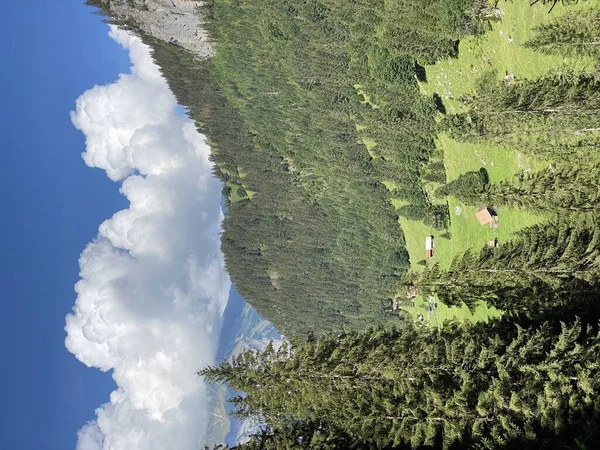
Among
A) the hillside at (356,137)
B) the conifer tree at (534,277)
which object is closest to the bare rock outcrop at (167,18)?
the hillside at (356,137)

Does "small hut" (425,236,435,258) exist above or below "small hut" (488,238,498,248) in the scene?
above

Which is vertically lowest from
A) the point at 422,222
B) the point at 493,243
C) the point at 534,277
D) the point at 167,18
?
the point at 534,277

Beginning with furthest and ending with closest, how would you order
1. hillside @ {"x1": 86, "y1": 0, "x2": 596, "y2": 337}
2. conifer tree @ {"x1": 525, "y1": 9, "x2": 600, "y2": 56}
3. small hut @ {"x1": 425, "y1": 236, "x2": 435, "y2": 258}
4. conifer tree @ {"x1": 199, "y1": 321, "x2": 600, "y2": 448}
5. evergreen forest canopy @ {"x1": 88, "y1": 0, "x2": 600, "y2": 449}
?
small hut @ {"x1": 425, "y1": 236, "x2": 435, "y2": 258}
hillside @ {"x1": 86, "y1": 0, "x2": 596, "y2": 337}
conifer tree @ {"x1": 525, "y1": 9, "x2": 600, "y2": 56}
evergreen forest canopy @ {"x1": 88, "y1": 0, "x2": 600, "y2": 449}
conifer tree @ {"x1": 199, "y1": 321, "x2": 600, "y2": 448}

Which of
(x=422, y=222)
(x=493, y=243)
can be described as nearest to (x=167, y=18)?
(x=422, y=222)

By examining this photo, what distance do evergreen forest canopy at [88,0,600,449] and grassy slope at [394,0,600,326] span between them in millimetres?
1099

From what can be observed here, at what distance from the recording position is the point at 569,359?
25500 mm

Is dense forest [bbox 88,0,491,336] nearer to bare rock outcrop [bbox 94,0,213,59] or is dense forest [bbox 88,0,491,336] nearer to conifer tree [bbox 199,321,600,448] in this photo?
bare rock outcrop [bbox 94,0,213,59]

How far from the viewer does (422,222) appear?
2948 inches

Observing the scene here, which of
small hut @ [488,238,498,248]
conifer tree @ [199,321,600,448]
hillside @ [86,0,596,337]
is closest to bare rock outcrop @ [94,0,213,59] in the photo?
hillside @ [86,0,596,337]

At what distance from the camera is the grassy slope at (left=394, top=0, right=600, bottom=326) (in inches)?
1527

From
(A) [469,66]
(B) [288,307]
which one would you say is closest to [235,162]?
(B) [288,307]

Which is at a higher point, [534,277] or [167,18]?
[167,18]

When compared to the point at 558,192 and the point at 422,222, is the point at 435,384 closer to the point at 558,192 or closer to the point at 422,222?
the point at 558,192

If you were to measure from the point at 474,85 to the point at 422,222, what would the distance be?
93.7ft
